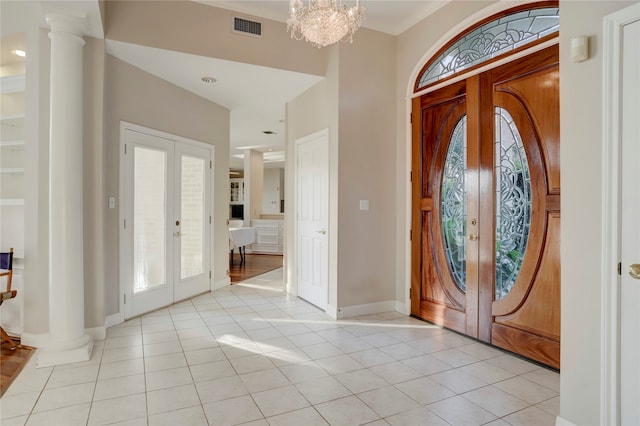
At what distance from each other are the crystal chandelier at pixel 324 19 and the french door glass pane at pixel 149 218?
2.44 m

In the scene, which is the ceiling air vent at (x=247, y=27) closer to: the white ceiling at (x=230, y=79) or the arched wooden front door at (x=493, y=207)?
the white ceiling at (x=230, y=79)

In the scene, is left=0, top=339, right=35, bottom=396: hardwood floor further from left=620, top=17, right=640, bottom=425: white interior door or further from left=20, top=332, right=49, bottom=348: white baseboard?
left=620, top=17, right=640, bottom=425: white interior door

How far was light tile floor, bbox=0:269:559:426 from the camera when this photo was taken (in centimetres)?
211

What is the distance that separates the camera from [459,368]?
2750 mm

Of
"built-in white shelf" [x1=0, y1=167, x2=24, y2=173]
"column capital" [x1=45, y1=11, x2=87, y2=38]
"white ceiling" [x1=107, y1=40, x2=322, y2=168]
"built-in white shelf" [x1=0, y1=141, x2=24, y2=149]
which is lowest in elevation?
"built-in white shelf" [x1=0, y1=167, x2=24, y2=173]

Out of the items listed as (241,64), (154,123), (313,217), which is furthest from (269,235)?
(241,64)

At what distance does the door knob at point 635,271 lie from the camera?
5.30ft

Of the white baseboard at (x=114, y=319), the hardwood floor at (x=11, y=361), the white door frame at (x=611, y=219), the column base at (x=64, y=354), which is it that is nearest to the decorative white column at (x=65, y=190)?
the column base at (x=64, y=354)

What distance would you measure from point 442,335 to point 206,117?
407 cm

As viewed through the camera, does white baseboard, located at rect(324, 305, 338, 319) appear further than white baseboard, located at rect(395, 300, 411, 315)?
No

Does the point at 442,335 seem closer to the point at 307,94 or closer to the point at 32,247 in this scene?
the point at 307,94

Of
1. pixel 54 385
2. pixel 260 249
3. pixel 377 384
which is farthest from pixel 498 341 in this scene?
pixel 260 249

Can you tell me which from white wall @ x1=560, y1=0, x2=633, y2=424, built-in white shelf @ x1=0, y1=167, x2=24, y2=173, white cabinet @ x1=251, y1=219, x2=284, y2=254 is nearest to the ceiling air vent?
built-in white shelf @ x1=0, y1=167, x2=24, y2=173

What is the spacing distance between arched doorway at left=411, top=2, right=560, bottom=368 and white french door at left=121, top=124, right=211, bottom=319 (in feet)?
9.46
